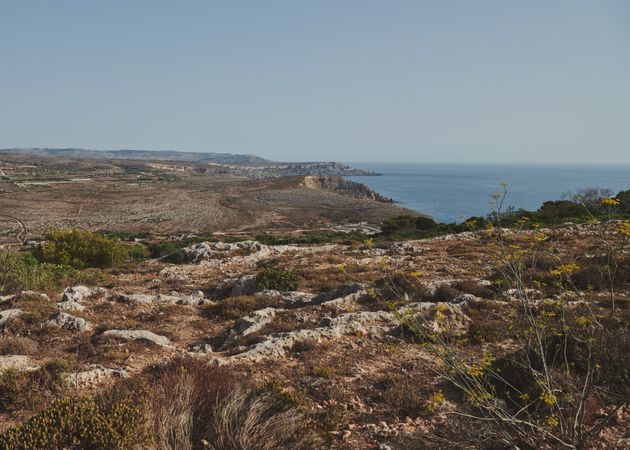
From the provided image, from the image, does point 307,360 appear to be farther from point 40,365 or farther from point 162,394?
point 40,365

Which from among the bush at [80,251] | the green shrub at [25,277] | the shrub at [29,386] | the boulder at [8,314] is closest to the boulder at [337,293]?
the shrub at [29,386]

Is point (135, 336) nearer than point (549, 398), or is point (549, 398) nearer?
point (549, 398)

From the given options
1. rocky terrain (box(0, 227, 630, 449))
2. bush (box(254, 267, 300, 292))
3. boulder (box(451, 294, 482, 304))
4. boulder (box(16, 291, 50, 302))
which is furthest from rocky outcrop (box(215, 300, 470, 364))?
boulder (box(16, 291, 50, 302))

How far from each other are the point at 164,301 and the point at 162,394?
7.90 m

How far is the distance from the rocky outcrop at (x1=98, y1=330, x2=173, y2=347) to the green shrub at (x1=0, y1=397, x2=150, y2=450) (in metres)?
4.50

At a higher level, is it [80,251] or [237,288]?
[237,288]

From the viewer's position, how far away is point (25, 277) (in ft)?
46.3

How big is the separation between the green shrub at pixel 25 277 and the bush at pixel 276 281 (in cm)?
751

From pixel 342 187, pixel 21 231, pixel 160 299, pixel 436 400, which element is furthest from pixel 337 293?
pixel 342 187

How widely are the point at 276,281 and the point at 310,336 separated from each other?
4990mm

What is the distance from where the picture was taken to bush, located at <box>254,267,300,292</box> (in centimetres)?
1409

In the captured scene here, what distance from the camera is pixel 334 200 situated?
10512 cm

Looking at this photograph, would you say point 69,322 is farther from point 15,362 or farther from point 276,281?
point 276,281

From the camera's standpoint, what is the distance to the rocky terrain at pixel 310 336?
6109 mm
